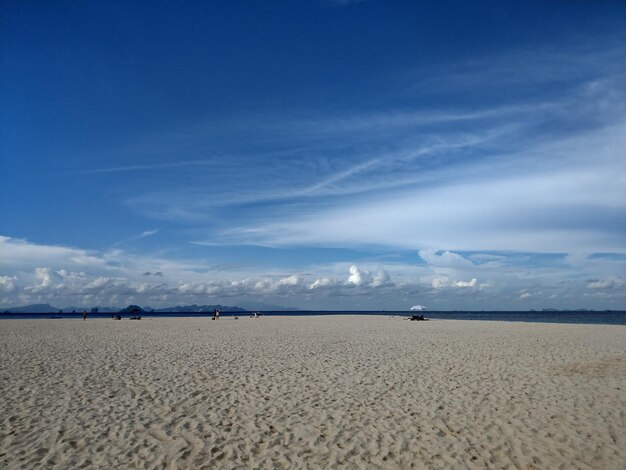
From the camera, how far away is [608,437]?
8.69 metres

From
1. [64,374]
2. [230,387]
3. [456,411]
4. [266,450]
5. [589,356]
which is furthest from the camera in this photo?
[589,356]

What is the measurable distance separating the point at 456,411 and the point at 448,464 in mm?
3004

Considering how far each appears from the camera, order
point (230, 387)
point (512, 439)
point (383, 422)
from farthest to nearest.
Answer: point (230, 387) → point (383, 422) → point (512, 439)

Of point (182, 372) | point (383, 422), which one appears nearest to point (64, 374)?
point (182, 372)

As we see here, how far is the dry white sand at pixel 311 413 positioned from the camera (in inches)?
303

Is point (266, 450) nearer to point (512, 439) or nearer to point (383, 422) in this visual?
point (383, 422)

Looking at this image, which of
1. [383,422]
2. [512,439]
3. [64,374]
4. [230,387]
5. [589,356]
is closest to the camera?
[512,439]

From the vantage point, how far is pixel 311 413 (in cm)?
1001

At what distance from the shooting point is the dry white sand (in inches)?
303

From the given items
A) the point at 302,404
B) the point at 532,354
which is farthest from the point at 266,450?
the point at 532,354

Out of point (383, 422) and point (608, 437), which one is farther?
point (383, 422)

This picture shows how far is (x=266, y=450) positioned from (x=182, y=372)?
7806mm

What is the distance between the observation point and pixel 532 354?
19656 millimetres

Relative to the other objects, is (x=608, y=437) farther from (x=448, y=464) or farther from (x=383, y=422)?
(x=383, y=422)
